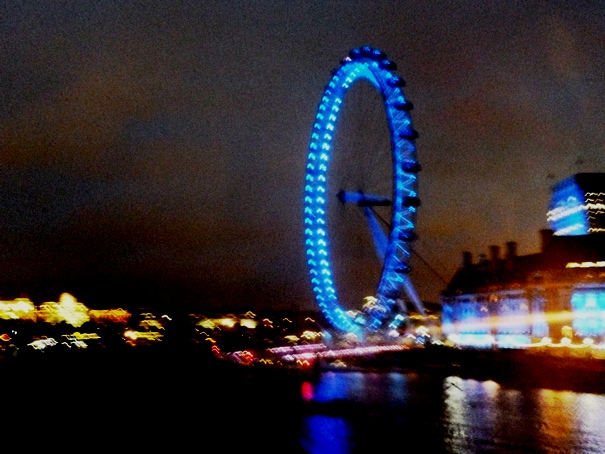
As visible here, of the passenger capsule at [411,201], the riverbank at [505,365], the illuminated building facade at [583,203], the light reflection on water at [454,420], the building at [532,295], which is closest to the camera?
the light reflection on water at [454,420]

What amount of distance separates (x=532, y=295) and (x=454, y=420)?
2225 inches

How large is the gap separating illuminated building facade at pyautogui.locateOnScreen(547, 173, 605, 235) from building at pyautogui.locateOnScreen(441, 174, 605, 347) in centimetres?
3631

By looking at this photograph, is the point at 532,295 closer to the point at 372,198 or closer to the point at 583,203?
the point at 372,198

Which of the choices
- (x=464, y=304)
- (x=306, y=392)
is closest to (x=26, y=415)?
(x=306, y=392)

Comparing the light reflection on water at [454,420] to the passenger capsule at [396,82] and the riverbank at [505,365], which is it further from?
the passenger capsule at [396,82]

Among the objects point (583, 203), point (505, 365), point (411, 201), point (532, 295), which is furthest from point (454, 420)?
point (583, 203)

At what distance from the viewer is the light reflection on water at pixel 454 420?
2084 cm

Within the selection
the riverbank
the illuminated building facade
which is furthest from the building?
the illuminated building facade

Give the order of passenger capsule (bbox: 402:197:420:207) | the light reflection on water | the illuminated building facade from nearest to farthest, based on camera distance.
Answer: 1. the light reflection on water
2. passenger capsule (bbox: 402:197:420:207)
3. the illuminated building facade

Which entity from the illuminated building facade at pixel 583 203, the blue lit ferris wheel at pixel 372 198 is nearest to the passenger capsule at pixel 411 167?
the blue lit ferris wheel at pixel 372 198

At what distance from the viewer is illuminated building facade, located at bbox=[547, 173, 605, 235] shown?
13450 cm

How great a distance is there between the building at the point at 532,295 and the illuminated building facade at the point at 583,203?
36.3 m

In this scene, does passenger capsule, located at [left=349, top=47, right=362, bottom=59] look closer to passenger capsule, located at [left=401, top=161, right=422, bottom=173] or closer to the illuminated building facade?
passenger capsule, located at [left=401, top=161, right=422, bottom=173]

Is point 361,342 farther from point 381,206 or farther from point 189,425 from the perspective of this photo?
point 189,425
